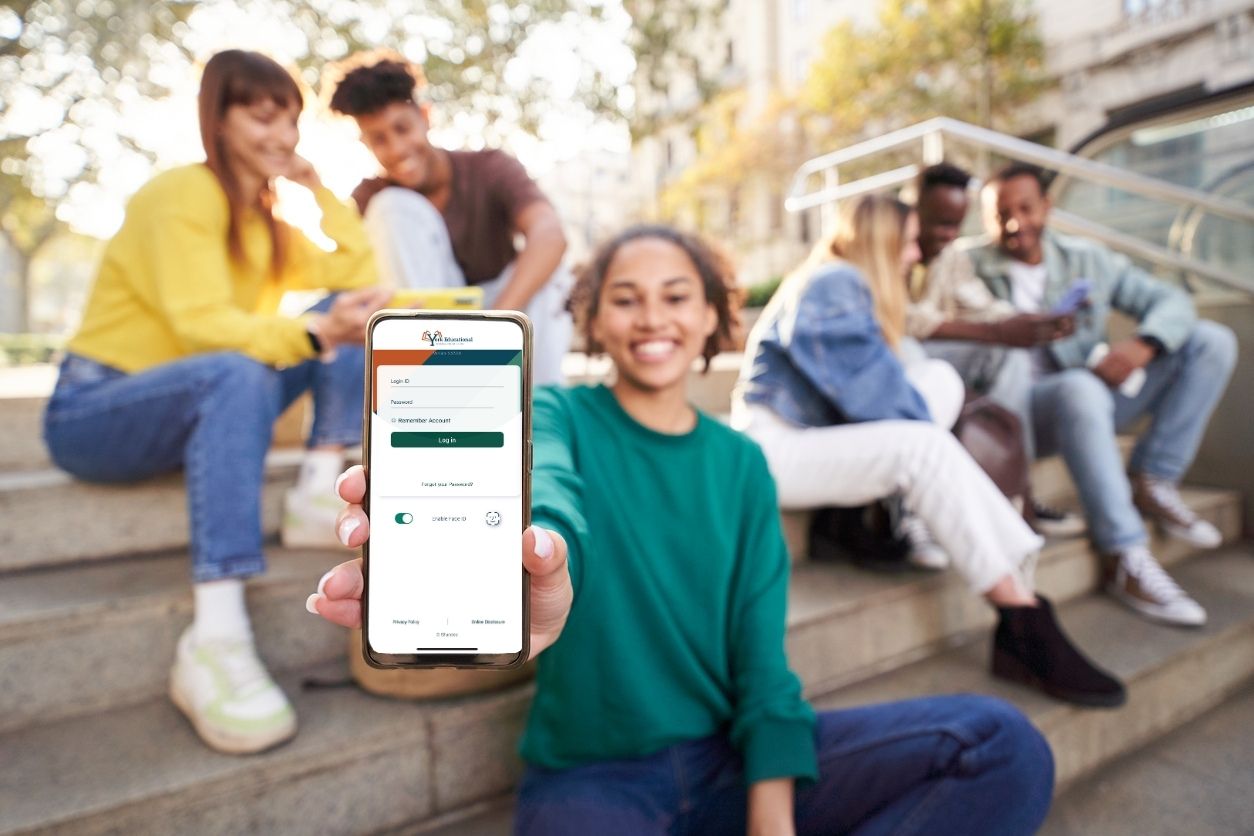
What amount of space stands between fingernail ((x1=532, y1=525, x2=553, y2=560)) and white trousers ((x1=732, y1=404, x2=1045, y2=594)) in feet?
4.01

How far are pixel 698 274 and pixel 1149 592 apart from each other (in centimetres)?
217

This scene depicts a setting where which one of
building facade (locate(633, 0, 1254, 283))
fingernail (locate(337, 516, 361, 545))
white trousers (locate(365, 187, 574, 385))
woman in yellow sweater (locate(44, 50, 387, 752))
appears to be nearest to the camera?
fingernail (locate(337, 516, 361, 545))

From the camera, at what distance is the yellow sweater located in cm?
172

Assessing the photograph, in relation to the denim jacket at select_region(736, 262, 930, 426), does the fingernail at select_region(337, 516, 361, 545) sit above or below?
below

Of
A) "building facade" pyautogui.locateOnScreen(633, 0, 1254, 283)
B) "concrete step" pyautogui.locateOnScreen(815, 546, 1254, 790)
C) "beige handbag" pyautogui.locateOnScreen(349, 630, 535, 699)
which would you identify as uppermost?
"building facade" pyautogui.locateOnScreen(633, 0, 1254, 283)

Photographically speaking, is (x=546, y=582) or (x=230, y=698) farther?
(x=230, y=698)

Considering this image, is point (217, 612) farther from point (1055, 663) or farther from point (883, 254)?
point (883, 254)

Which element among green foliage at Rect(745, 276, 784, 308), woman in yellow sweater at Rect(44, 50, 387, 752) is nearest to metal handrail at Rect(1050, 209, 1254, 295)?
woman in yellow sweater at Rect(44, 50, 387, 752)

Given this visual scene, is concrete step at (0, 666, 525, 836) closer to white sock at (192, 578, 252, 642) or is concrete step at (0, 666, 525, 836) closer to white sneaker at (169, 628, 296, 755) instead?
white sneaker at (169, 628, 296, 755)

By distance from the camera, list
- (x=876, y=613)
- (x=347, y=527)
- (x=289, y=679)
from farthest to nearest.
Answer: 1. (x=876, y=613)
2. (x=289, y=679)
3. (x=347, y=527)

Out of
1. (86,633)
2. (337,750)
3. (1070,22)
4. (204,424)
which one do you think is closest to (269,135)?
(204,424)

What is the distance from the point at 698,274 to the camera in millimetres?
1607

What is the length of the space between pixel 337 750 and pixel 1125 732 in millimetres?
2151

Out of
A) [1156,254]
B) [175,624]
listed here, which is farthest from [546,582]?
[1156,254]
